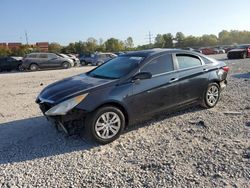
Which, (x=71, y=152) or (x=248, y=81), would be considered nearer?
(x=71, y=152)

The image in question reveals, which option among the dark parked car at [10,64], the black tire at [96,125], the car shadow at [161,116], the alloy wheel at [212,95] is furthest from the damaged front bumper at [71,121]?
the dark parked car at [10,64]

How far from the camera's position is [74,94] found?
15.8 ft

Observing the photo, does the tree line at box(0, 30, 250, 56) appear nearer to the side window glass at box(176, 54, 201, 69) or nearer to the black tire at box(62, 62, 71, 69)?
the black tire at box(62, 62, 71, 69)

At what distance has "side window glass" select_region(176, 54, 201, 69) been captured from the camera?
20.4 feet

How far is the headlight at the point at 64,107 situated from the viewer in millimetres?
4654

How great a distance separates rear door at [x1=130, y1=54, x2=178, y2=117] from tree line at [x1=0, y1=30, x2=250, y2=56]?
70276 millimetres

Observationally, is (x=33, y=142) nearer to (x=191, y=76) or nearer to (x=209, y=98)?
(x=191, y=76)

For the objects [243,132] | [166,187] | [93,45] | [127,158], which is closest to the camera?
[166,187]

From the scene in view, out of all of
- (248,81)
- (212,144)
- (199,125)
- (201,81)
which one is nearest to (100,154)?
(212,144)

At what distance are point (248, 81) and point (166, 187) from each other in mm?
8390

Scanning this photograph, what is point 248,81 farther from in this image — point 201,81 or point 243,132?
point 243,132

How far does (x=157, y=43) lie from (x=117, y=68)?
303ft

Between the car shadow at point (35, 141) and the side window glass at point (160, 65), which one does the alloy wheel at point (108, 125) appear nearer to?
the car shadow at point (35, 141)

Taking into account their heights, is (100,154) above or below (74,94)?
below
